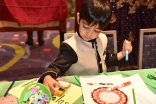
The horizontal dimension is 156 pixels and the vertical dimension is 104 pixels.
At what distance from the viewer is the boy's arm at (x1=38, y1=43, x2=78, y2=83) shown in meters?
1.05

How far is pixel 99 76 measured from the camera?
1.11m

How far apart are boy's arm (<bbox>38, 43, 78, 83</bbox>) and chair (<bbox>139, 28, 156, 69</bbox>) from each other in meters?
0.52

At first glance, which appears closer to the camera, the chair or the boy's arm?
the boy's arm

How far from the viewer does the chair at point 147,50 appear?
4.82 feet

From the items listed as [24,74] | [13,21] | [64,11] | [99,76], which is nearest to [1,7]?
[13,21]

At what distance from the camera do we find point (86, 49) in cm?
121

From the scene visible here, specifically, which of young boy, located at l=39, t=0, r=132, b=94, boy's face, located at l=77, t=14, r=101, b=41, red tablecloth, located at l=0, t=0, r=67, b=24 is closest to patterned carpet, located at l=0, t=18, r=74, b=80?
red tablecloth, located at l=0, t=0, r=67, b=24

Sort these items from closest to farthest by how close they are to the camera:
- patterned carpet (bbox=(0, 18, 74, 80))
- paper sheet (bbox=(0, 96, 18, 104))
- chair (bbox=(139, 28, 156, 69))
Answer: paper sheet (bbox=(0, 96, 18, 104)) → chair (bbox=(139, 28, 156, 69)) → patterned carpet (bbox=(0, 18, 74, 80))

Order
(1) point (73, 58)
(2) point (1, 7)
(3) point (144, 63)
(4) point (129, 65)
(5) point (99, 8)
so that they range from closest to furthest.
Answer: (5) point (99, 8) < (1) point (73, 58) < (3) point (144, 63) < (2) point (1, 7) < (4) point (129, 65)

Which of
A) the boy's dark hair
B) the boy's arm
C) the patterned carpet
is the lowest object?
the patterned carpet

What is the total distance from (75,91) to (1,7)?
1285 mm

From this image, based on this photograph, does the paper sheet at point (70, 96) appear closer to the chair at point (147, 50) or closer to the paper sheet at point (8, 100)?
the paper sheet at point (8, 100)

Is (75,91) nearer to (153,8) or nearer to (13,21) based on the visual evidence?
(13,21)

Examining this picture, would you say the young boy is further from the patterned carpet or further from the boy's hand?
the patterned carpet
